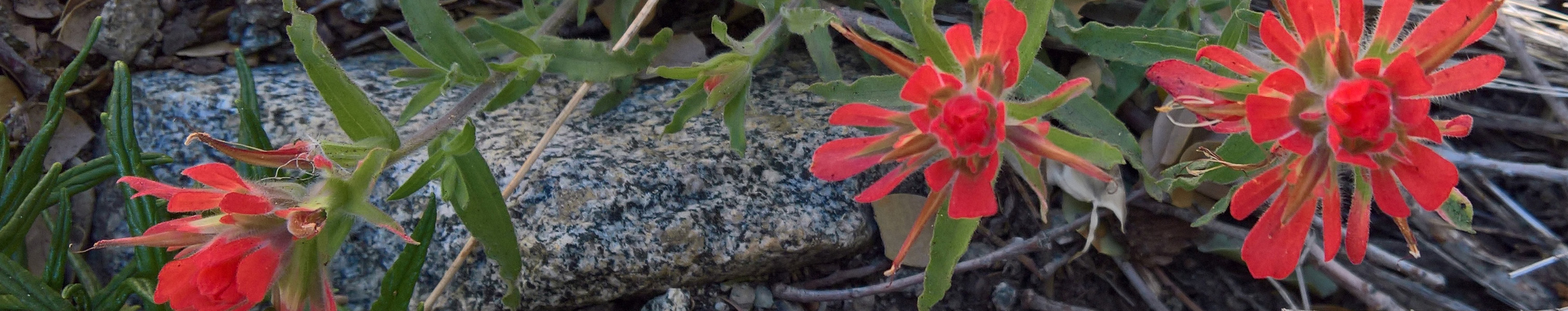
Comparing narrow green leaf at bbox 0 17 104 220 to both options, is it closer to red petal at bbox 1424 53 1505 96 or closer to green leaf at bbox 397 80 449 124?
green leaf at bbox 397 80 449 124

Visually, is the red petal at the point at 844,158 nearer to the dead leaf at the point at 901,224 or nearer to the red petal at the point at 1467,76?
the red petal at the point at 1467,76

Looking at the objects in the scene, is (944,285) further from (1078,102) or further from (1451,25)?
(1451,25)

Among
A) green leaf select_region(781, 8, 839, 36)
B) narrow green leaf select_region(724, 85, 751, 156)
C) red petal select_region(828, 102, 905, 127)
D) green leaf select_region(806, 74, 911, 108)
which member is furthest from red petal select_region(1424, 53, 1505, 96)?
narrow green leaf select_region(724, 85, 751, 156)

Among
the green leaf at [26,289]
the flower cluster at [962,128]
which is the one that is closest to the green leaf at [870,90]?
the flower cluster at [962,128]

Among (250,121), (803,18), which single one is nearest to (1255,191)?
(803,18)

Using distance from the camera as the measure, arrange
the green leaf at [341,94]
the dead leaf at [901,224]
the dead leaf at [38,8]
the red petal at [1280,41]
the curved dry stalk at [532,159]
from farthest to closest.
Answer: the dead leaf at [38,8] → the dead leaf at [901,224] → the curved dry stalk at [532,159] → the green leaf at [341,94] → the red petal at [1280,41]

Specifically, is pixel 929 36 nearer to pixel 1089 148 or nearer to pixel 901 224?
pixel 1089 148

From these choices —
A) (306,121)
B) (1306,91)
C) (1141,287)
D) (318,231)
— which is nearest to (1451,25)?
(1306,91)

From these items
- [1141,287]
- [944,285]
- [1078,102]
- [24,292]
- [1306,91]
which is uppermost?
[1306,91]
